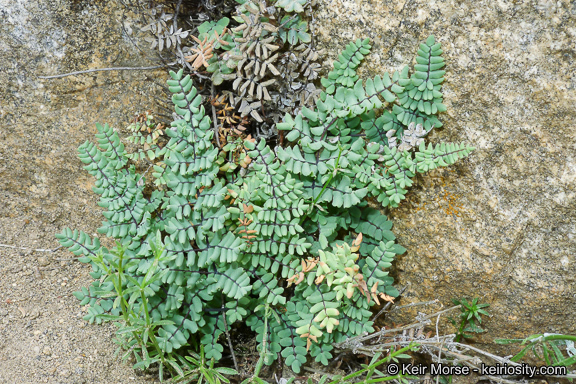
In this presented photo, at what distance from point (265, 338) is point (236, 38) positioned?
127cm

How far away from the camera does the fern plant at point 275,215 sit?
184 cm

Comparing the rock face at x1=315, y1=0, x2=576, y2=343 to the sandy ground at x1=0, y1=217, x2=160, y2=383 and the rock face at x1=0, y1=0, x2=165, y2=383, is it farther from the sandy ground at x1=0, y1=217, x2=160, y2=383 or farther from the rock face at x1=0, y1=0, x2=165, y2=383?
the sandy ground at x1=0, y1=217, x2=160, y2=383

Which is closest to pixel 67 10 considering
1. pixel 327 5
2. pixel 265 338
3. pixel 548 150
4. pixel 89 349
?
pixel 327 5

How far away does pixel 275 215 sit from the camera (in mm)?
1923

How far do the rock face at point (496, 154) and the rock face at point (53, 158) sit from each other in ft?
3.49

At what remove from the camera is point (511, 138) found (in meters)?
1.74

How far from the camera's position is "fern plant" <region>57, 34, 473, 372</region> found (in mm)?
1841

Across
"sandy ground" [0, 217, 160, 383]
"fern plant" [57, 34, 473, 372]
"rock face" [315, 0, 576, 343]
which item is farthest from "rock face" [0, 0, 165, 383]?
"rock face" [315, 0, 576, 343]

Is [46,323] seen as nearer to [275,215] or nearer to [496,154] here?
[275,215]

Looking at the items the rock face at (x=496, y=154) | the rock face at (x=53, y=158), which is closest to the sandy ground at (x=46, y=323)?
the rock face at (x=53, y=158)

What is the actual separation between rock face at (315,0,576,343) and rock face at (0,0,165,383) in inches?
41.9

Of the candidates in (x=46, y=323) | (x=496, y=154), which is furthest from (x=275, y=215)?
(x=46, y=323)

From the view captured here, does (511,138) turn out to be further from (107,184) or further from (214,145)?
(107,184)

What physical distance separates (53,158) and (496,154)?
2.07 meters
